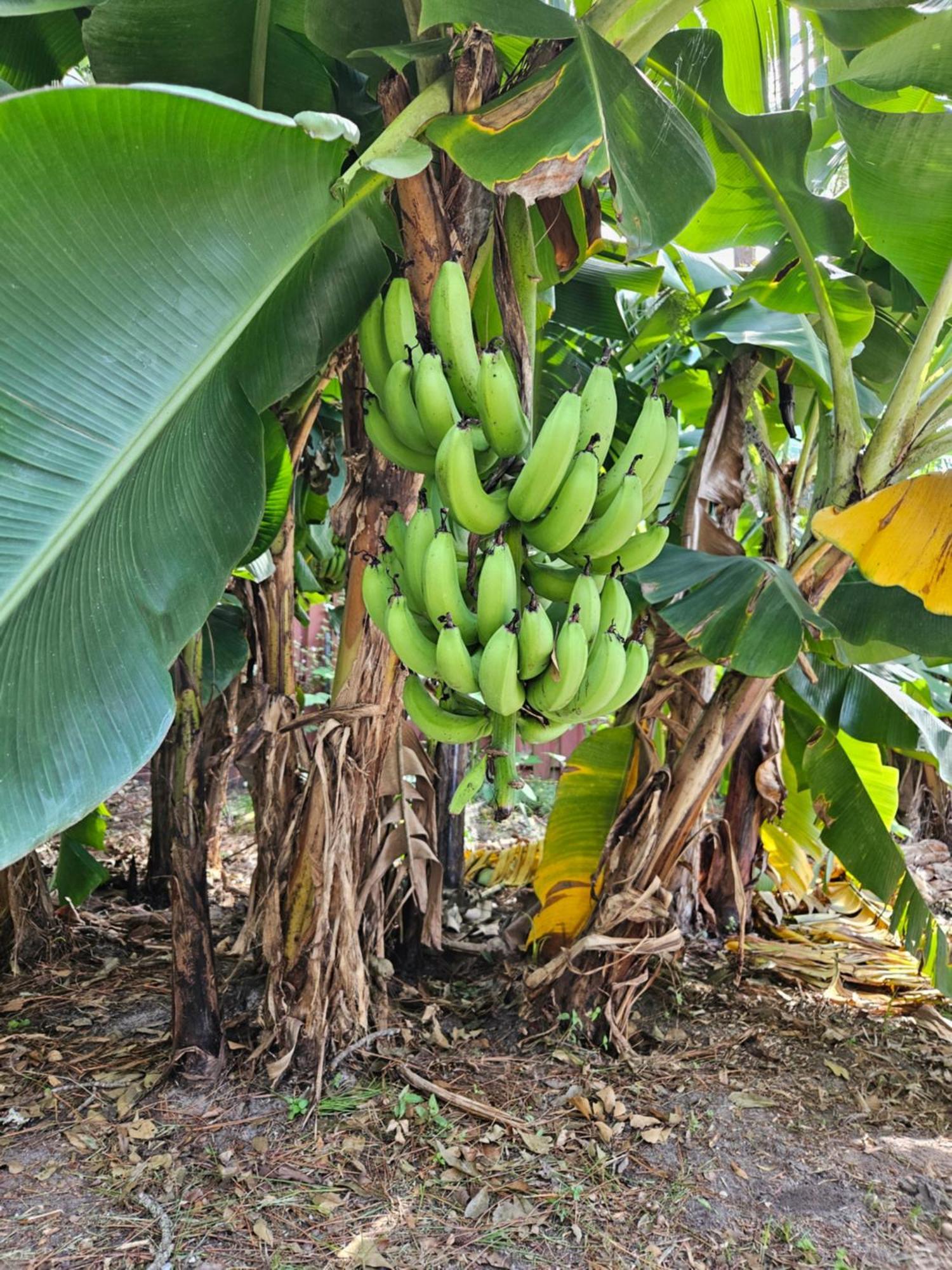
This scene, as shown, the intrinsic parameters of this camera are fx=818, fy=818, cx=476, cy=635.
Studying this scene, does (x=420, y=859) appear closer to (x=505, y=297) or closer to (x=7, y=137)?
(x=505, y=297)

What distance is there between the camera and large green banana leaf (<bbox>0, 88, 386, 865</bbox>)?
0.94m

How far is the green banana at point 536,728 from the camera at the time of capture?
1306mm

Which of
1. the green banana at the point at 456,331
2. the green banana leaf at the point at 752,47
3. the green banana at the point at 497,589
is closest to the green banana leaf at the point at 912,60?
the green banana leaf at the point at 752,47

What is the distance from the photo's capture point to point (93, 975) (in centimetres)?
262

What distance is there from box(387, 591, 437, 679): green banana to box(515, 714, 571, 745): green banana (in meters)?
0.16

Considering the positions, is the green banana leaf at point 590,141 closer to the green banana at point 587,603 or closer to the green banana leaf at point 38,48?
the green banana at point 587,603

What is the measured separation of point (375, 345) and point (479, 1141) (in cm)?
173

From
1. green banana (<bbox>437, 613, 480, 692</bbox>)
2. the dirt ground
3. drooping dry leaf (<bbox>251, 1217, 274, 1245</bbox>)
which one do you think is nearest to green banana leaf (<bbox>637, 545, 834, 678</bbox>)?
green banana (<bbox>437, 613, 480, 692</bbox>)

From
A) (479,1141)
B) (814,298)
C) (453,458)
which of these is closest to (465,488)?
(453,458)

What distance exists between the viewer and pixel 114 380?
1.05 m

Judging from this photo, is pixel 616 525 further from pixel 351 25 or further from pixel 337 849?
pixel 337 849

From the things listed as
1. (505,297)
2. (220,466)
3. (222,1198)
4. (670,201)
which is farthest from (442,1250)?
(670,201)

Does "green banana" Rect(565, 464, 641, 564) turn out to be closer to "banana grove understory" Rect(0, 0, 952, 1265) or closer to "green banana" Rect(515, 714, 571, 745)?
"banana grove understory" Rect(0, 0, 952, 1265)

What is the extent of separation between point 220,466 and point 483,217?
61cm
